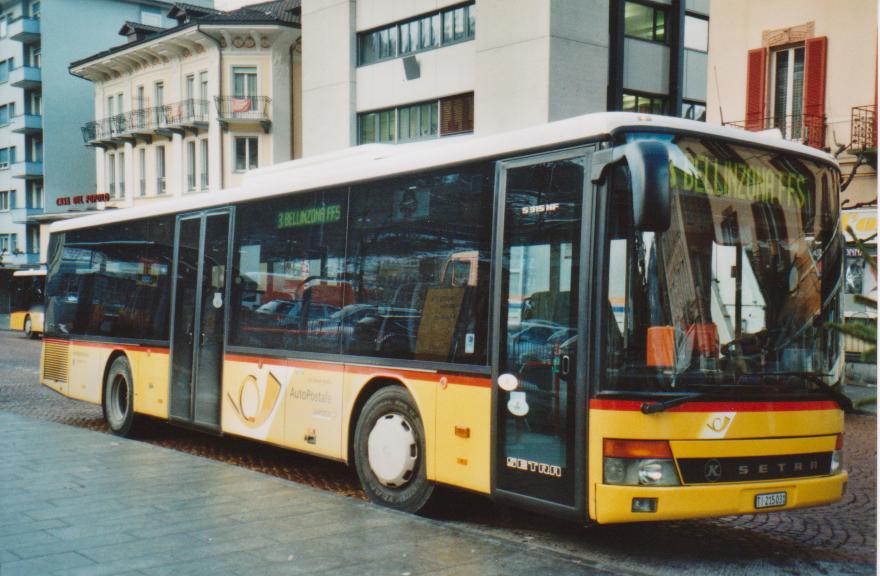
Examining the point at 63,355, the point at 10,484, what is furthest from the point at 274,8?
the point at 10,484

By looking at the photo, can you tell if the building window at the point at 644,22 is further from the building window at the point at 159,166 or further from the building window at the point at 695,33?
the building window at the point at 159,166

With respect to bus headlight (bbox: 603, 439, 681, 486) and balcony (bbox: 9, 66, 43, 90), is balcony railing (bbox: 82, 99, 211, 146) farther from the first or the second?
bus headlight (bbox: 603, 439, 681, 486)

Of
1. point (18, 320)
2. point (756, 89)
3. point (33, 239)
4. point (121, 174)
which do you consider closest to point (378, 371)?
point (756, 89)

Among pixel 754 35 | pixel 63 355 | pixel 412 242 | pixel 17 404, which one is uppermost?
pixel 754 35

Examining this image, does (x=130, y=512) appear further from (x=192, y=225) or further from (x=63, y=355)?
(x=63, y=355)

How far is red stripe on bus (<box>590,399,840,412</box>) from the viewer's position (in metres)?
6.06

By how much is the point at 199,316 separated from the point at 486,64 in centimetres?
1965

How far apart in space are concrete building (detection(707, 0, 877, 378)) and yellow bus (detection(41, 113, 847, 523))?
1355 cm

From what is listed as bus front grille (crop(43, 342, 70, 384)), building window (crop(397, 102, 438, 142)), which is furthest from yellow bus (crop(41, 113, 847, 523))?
building window (crop(397, 102, 438, 142))

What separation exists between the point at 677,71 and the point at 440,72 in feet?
24.9

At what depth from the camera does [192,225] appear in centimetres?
1145

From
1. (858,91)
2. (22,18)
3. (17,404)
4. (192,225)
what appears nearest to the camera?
(192,225)

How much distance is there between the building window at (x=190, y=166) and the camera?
150 ft

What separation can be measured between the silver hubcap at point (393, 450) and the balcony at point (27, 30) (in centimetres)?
5950
